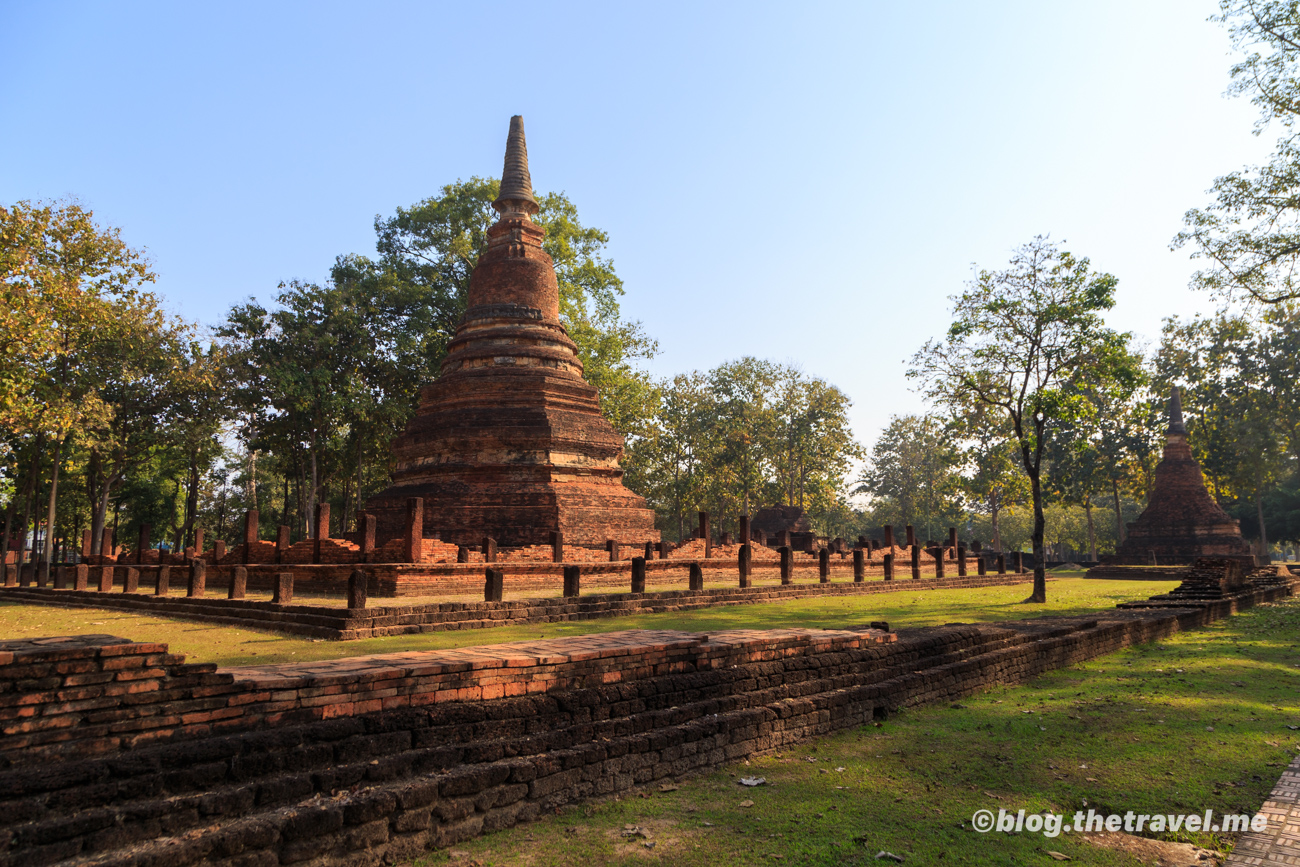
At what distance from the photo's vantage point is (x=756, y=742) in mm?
5367

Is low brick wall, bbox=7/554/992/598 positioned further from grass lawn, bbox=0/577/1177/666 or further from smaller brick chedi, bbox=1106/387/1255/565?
smaller brick chedi, bbox=1106/387/1255/565

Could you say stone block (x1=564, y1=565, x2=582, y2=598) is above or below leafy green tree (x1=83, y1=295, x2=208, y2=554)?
below

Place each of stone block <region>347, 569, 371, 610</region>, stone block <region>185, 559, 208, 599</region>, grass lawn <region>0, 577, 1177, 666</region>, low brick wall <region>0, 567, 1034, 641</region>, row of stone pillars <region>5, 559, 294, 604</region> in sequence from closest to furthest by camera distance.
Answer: grass lawn <region>0, 577, 1177, 666</region> < stone block <region>347, 569, 371, 610</region> < low brick wall <region>0, 567, 1034, 641</region> < row of stone pillars <region>5, 559, 294, 604</region> < stone block <region>185, 559, 208, 599</region>

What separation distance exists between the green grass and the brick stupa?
44.1 ft

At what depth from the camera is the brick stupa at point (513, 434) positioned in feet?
62.8

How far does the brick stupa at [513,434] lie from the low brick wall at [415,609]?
4467mm

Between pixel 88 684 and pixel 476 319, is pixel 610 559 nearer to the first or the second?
pixel 476 319

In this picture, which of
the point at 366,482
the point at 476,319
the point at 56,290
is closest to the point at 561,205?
the point at 476,319

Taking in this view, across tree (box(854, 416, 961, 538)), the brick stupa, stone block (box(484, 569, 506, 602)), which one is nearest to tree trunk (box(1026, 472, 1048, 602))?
the brick stupa

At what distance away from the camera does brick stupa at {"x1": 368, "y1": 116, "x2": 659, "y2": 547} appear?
19.1 meters

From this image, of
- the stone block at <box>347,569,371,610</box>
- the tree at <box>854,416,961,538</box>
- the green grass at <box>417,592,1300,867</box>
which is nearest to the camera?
the green grass at <box>417,592,1300,867</box>

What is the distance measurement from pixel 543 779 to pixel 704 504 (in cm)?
4160

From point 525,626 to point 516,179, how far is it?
18.1m

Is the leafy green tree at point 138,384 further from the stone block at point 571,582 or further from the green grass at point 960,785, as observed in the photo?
the green grass at point 960,785
